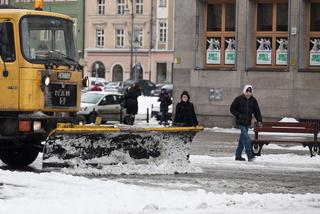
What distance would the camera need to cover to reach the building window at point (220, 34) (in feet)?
103

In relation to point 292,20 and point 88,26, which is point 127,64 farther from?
point 292,20

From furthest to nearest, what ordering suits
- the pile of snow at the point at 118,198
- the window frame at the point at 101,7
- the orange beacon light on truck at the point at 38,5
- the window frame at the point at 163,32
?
the window frame at the point at 101,7 < the window frame at the point at 163,32 < the orange beacon light on truck at the point at 38,5 < the pile of snow at the point at 118,198

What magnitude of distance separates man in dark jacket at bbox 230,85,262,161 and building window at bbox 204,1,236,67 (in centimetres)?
1210

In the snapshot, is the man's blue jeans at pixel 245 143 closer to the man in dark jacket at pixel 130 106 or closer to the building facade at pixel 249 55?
the building facade at pixel 249 55

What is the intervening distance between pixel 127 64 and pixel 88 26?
633cm

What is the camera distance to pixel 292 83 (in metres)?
29.9

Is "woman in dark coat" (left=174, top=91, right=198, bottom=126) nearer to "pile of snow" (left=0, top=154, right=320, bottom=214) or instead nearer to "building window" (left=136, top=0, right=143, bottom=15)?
"pile of snow" (left=0, top=154, right=320, bottom=214)

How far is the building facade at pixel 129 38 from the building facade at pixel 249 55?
51863mm

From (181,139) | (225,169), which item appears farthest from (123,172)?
(225,169)

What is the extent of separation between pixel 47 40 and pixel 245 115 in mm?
5598

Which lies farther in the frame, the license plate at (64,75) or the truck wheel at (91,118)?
the truck wheel at (91,118)

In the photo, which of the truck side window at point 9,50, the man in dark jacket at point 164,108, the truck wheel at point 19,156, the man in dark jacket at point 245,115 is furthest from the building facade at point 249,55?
the truck side window at point 9,50

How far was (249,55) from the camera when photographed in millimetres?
30766

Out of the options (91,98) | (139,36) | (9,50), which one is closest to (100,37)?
(139,36)
